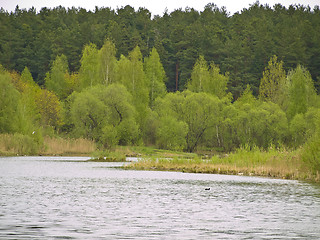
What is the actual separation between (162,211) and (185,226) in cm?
372

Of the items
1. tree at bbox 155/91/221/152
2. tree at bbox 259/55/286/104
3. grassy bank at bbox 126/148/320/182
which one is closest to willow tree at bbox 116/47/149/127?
tree at bbox 155/91/221/152

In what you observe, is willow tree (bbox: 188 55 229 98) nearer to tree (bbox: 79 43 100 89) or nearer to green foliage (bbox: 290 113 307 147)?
tree (bbox: 79 43 100 89)

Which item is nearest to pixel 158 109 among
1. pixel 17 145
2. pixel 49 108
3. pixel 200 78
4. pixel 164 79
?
pixel 200 78

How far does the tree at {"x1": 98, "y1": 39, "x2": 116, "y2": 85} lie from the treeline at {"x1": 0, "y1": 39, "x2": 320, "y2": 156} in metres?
0.18

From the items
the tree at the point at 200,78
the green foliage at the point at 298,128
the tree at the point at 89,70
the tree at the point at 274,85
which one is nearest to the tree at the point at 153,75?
→ the tree at the point at 200,78

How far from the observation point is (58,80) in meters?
108

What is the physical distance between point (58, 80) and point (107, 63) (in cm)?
1625

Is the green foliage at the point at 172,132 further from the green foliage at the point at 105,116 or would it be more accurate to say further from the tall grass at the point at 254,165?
the tall grass at the point at 254,165

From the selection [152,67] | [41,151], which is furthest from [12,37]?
[41,151]

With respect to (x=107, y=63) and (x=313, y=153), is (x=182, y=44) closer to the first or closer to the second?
(x=107, y=63)

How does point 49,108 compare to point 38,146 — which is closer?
point 38,146

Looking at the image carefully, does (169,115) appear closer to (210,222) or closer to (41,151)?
(41,151)

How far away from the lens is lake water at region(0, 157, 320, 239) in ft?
53.2

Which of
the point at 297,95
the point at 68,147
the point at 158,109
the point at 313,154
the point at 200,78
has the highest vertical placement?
the point at 200,78
